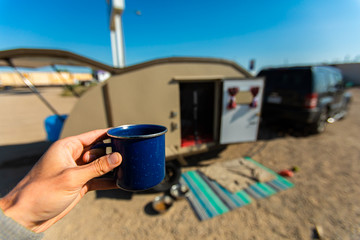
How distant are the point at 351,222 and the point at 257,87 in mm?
2640

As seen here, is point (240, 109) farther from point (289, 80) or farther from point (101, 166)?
point (101, 166)

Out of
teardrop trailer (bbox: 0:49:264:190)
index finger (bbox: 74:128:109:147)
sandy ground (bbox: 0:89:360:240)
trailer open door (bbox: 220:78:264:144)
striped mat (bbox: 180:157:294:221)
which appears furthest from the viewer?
trailer open door (bbox: 220:78:264:144)

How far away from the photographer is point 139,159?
0.72m

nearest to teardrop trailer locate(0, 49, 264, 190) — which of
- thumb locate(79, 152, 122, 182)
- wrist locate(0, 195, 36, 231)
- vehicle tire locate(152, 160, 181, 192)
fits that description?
vehicle tire locate(152, 160, 181, 192)

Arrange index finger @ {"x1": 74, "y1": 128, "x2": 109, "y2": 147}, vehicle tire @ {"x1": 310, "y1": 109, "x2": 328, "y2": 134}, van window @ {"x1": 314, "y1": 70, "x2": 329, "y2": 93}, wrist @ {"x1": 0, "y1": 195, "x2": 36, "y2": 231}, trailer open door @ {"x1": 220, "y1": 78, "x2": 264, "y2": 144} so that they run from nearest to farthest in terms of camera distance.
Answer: wrist @ {"x1": 0, "y1": 195, "x2": 36, "y2": 231} < index finger @ {"x1": 74, "y1": 128, "x2": 109, "y2": 147} < trailer open door @ {"x1": 220, "y1": 78, "x2": 264, "y2": 144} < van window @ {"x1": 314, "y1": 70, "x2": 329, "y2": 93} < vehicle tire @ {"x1": 310, "y1": 109, "x2": 328, "y2": 134}

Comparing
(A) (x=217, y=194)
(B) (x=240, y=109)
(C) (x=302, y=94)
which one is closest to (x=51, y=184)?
(A) (x=217, y=194)

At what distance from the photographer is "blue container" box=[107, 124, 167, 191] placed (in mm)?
697

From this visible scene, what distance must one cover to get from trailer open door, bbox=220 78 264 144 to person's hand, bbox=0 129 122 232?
2842 millimetres

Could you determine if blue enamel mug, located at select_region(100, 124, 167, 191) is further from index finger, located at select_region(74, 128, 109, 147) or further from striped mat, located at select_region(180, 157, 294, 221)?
striped mat, located at select_region(180, 157, 294, 221)

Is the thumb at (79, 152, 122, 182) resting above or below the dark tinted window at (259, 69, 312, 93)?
below

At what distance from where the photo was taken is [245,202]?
265cm

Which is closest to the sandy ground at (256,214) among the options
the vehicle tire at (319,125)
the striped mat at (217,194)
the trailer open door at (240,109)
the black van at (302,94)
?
the striped mat at (217,194)

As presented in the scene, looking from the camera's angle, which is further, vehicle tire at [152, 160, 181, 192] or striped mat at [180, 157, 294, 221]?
vehicle tire at [152, 160, 181, 192]

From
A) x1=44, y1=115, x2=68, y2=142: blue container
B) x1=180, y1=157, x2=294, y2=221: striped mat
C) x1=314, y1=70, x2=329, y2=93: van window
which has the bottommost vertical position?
x1=180, y1=157, x2=294, y2=221: striped mat
